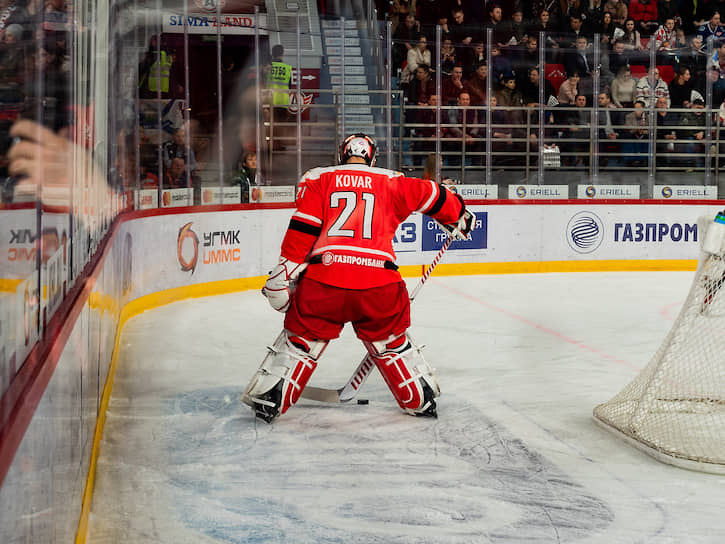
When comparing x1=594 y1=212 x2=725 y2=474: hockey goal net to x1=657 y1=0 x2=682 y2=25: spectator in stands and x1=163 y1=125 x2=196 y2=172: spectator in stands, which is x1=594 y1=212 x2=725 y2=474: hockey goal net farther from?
x1=657 y1=0 x2=682 y2=25: spectator in stands

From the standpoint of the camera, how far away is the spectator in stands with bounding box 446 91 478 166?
34.7 feet

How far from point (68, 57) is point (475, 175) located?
27.2 feet

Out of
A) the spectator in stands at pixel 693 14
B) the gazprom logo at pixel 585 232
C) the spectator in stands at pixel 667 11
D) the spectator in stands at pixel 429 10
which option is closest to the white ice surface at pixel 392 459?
the gazprom logo at pixel 585 232

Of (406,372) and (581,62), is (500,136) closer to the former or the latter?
(581,62)

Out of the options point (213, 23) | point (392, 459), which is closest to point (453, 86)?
point (213, 23)

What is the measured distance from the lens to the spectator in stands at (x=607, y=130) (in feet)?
35.9

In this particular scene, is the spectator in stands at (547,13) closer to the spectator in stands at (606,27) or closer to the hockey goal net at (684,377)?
the spectator in stands at (606,27)

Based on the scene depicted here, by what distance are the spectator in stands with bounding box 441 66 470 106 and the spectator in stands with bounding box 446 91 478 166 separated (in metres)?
0.06

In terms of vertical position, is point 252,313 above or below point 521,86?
below

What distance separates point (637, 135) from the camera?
11.1m

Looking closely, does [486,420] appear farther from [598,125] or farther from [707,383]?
[598,125]

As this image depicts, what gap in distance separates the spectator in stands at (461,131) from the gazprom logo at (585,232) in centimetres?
143

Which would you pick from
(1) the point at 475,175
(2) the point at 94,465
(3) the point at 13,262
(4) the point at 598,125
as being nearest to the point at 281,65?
(1) the point at 475,175

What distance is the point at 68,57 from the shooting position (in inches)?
104
